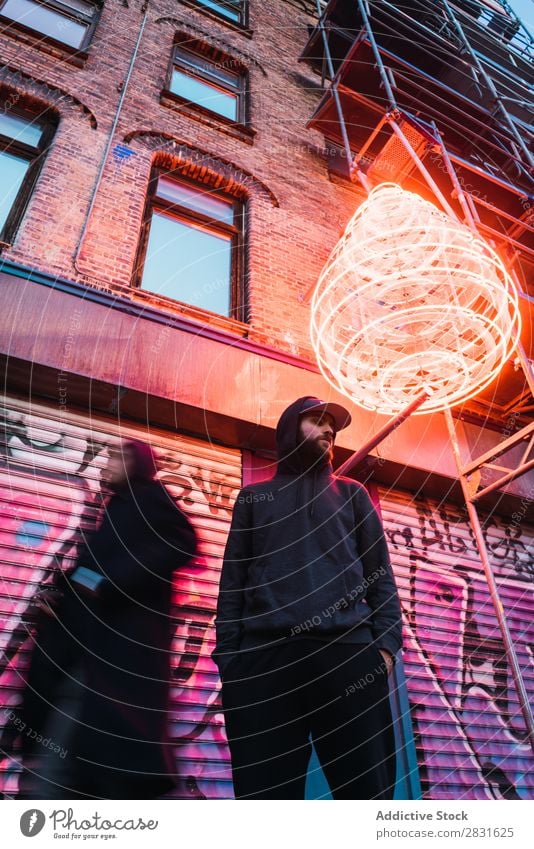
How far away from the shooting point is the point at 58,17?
7.09 meters

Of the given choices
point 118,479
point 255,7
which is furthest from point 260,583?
point 255,7

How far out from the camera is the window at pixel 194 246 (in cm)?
542

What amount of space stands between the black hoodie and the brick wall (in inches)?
111

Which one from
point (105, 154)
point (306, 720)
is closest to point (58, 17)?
point (105, 154)

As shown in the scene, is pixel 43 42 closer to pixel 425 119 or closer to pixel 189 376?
pixel 189 376

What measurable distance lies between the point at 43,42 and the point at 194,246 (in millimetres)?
3450

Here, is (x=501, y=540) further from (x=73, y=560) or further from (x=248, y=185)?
(x=248, y=185)

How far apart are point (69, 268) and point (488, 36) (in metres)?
11.2

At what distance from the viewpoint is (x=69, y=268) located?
4473mm

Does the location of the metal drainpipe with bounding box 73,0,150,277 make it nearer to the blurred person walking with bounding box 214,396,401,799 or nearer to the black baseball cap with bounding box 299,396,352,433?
the black baseball cap with bounding box 299,396,352,433

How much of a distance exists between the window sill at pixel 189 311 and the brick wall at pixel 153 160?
28 millimetres

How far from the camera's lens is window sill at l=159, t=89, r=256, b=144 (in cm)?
671

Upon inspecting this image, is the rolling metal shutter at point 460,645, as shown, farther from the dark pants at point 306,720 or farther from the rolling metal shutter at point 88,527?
the dark pants at point 306,720

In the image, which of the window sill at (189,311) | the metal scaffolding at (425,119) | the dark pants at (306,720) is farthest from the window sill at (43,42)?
the dark pants at (306,720)
